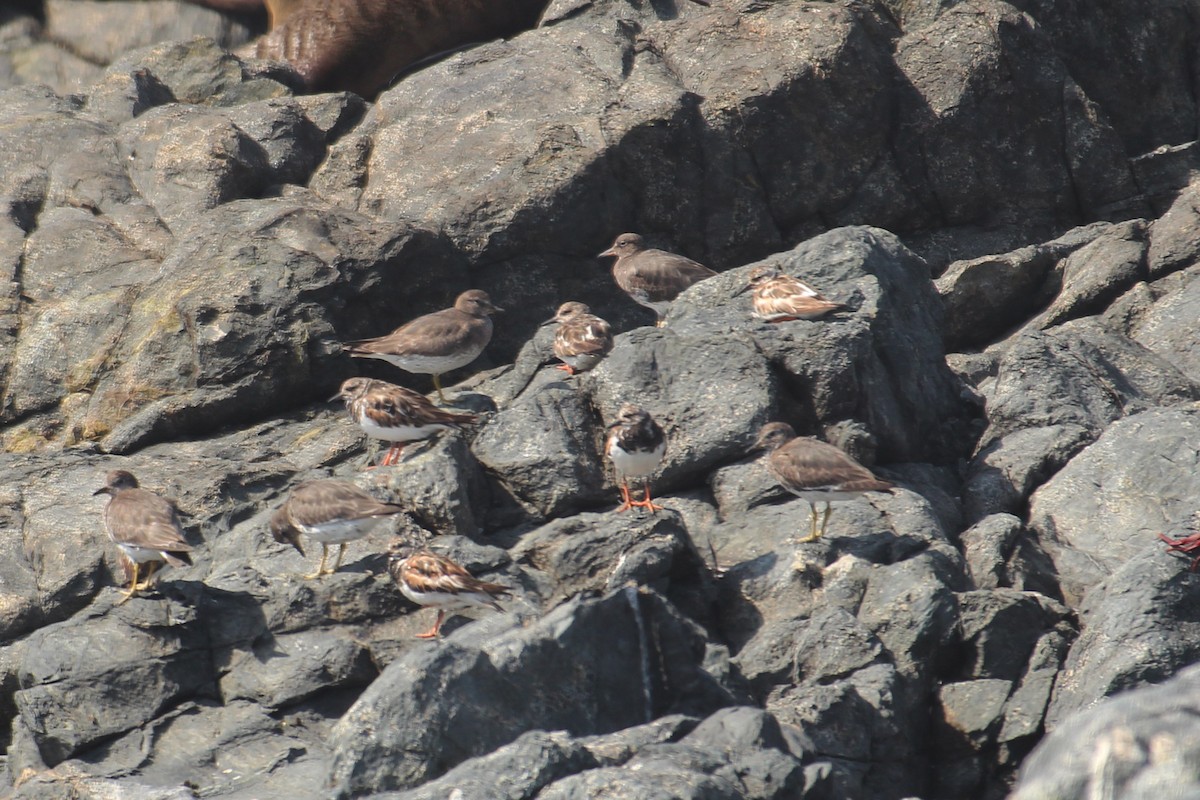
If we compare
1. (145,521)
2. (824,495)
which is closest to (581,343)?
(824,495)

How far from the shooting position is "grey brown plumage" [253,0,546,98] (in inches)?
938

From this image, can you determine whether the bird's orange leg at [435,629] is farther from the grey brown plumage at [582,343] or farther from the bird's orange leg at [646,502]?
the grey brown plumage at [582,343]

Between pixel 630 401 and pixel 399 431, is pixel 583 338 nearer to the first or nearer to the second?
pixel 630 401

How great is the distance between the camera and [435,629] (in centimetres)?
1225

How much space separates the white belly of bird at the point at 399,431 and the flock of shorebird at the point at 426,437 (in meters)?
0.01

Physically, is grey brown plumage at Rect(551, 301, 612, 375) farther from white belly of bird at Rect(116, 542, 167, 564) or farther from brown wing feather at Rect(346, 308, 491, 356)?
white belly of bird at Rect(116, 542, 167, 564)

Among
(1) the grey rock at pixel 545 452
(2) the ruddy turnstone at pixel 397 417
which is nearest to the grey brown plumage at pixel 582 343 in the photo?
(1) the grey rock at pixel 545 452

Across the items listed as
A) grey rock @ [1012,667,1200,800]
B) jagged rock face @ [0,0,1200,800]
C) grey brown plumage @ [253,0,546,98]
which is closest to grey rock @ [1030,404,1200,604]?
jagged rock face @ [0,0,1200,800]

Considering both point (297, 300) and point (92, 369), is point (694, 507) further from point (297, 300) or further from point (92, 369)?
point (92, 369)

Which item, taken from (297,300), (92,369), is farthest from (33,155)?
(297,300)

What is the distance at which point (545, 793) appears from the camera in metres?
8.45

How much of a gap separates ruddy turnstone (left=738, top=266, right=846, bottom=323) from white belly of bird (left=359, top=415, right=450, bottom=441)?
3.72 meters

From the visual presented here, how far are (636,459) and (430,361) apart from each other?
3694mm

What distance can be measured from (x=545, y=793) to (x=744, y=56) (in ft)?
47.3
